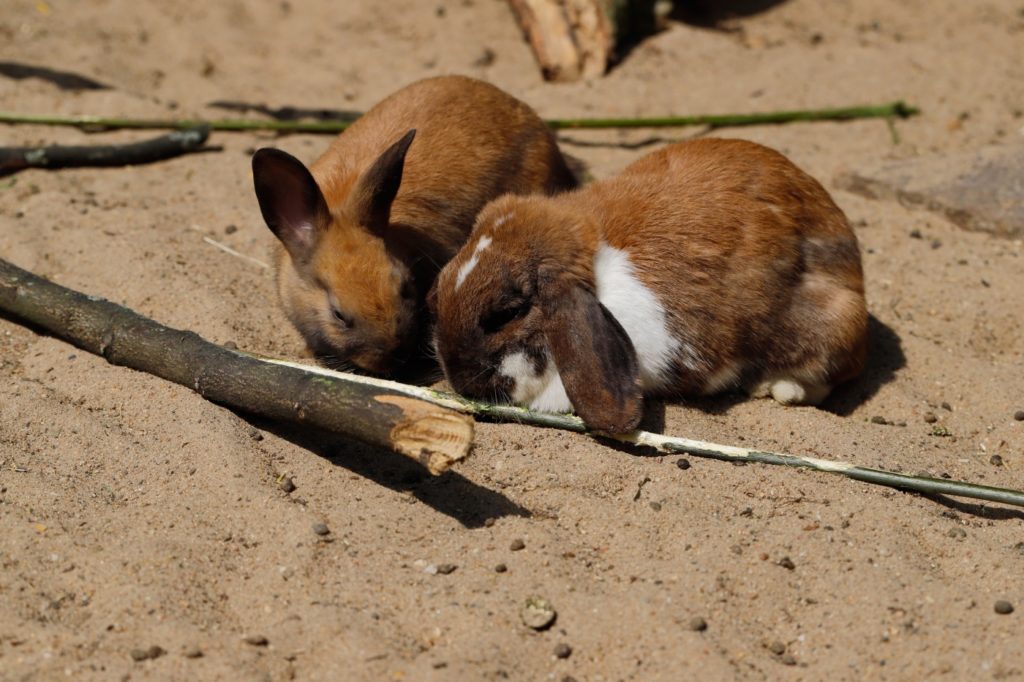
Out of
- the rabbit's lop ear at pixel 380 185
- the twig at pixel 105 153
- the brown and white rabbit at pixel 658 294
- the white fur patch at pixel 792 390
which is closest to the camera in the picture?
the brown and white rabbit at pixel 658 294

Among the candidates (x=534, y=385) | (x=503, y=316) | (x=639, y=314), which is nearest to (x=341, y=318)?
(x=503, y=316)

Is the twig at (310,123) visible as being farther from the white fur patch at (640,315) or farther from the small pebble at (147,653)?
the small pebble at (147,653)

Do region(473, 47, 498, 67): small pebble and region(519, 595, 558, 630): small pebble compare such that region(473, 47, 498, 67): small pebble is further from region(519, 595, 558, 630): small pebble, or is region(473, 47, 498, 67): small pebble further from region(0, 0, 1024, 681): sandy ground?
region(519, 595, 558, 630): small pebble

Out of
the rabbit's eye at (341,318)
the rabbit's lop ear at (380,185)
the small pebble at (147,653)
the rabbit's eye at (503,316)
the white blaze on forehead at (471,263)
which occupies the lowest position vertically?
the rabbit's eye at (341,318)

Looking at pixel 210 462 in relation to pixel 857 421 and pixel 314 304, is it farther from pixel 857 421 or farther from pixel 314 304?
pixel 857 421

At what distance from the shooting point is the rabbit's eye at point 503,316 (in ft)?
15.9

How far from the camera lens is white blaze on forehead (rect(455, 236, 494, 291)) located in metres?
4.93

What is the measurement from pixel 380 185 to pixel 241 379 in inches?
49.7

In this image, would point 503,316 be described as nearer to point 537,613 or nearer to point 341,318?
point 341,318

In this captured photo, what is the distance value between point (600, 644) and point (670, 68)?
6001 mm

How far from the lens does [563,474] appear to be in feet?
14.7

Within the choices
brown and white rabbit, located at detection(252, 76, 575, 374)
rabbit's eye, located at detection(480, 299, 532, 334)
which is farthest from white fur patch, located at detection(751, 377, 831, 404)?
brown and white rabbit, located at detection(252, 76, 575, 374)

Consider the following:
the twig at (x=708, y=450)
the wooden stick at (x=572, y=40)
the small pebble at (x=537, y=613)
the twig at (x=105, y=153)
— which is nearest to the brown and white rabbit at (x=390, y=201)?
the twig at (x=708, y=450)

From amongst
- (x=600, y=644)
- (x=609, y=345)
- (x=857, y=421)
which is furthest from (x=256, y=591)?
(x=857, y=421)
